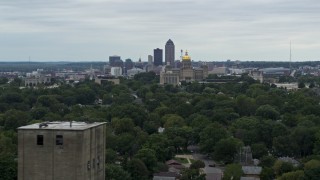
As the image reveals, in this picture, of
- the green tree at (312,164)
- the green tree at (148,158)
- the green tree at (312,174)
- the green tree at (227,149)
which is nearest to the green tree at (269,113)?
the green tree at (227,149)

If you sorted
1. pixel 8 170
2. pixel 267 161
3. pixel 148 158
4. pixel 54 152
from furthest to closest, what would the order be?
pixel 267 161, pixel 148 158, pixel 8 170, pixel 54 152

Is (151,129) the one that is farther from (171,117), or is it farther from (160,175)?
(160,175)

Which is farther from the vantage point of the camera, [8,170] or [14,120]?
[14,120]

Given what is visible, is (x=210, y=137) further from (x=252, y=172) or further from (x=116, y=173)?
(x=116, y=173)

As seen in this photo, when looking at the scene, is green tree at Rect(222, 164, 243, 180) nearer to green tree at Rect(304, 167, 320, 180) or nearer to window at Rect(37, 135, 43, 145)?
green tree at Rect(304, 167, 320, 180)

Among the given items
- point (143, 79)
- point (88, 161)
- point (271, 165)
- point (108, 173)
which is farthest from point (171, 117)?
point (143, 79)

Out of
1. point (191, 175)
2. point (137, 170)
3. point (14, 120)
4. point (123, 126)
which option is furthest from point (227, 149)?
point (14, 120)

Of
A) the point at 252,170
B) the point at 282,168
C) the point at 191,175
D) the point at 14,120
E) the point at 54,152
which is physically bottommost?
the point at 252,170

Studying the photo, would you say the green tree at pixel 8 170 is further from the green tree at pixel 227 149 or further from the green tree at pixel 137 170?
the green tree at pixel 227 149

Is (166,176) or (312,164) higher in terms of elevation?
(312,164)

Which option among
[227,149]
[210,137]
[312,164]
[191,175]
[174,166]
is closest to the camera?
[191,175]
